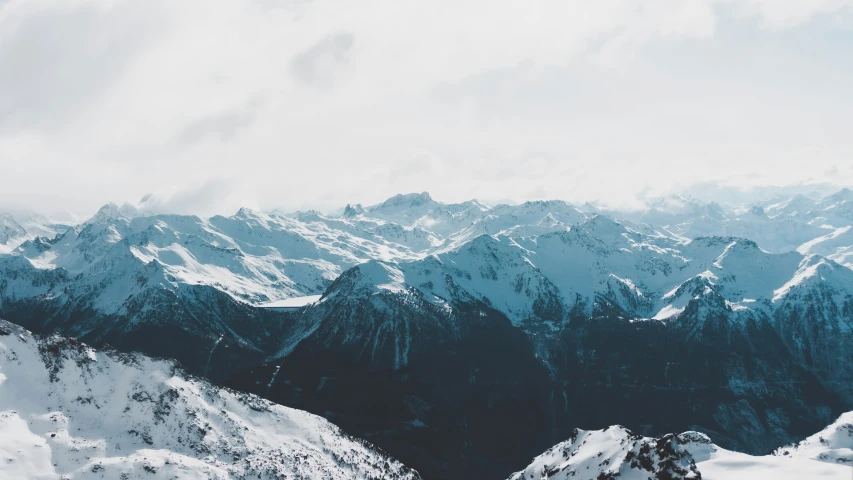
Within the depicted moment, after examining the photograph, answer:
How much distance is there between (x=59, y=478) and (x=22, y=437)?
20.2m

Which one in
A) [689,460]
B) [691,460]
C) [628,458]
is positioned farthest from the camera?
[628,458]

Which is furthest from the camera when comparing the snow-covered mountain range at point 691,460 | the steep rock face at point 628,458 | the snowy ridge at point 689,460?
the steep rock face at point 628,458

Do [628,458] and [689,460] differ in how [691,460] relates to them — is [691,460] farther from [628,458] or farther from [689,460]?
[628,458]

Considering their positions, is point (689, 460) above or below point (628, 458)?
above

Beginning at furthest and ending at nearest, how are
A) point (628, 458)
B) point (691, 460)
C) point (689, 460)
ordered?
1. point (628, 458)
2. point (691, 460)
3. point (689, 460)

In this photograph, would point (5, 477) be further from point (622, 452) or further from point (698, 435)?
point (698, 435)

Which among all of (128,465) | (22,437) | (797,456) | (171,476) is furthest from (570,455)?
(22,437)

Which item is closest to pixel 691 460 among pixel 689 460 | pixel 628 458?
pixel 689 460

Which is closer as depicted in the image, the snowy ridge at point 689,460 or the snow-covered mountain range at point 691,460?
the snowy ridge at point 689,460

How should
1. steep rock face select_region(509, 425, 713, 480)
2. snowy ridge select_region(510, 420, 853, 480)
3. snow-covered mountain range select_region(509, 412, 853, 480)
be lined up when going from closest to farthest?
snowy ridge select_region(510, 420, 853, 480)
snow-covered mountain range select_region(509, 412, 853, 480)
steep rock face select_region(509, 425, 713, 480)

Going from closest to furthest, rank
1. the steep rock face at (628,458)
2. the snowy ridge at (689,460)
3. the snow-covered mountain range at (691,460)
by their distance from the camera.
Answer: the snowy ridge at (689,460)
the snow-covered mountain range at (691,460)
the steep rock face at (628,458)

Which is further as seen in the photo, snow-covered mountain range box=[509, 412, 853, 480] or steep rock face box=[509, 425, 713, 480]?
steep rock face box=[509, 425, 713, 480]

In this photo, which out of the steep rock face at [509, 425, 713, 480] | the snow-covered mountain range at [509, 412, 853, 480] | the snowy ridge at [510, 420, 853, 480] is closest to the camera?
the snowy ridge at [510, 420, 853, 480]

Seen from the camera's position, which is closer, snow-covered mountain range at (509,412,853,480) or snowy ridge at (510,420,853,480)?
snowy ridge at (510,420,853,480)
